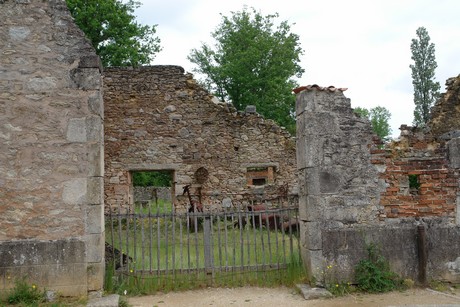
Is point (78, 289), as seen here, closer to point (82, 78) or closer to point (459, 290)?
point (82, 78)

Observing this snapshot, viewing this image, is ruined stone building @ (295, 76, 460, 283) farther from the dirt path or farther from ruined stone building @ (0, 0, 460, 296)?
the dirt path

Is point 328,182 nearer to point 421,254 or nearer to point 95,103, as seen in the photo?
point 421,254

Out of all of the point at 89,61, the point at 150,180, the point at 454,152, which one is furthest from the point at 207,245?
the point at 150,180

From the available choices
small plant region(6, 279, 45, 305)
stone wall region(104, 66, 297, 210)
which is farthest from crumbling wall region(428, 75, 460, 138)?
small plant region(6, 279, 45, 305)

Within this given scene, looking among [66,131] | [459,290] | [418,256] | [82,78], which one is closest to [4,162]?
[66,131]

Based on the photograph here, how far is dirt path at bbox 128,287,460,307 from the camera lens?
6.01 m

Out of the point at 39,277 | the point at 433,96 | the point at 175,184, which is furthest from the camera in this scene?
the point at 433,96

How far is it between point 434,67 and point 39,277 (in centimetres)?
3315

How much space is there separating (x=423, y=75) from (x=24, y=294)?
32809 mm

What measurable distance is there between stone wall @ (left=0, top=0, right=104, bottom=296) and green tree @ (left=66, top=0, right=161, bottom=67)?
16.2m

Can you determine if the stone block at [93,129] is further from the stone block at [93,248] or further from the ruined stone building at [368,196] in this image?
the ruined stone building at [368,196]

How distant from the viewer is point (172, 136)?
538 inches

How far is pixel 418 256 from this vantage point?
22.0 ft

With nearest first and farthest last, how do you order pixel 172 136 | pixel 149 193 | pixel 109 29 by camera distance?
1. pixel 172 136
2. pixel 109 29
3. pixel 149 193
